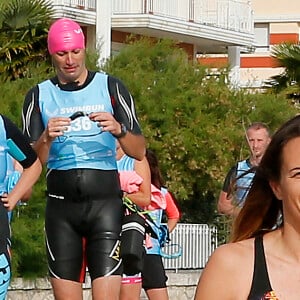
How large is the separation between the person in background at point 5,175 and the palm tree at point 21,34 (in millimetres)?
15304

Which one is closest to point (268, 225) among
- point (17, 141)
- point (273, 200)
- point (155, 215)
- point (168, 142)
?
point (273, 200)

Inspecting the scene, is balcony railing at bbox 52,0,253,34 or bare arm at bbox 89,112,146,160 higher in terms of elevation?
balcony railing at bbox 52,0,253,34

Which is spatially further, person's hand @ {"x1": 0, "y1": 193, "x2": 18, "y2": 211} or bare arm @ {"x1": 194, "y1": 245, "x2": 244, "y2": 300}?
person's hand @ {"x1": 0, "y1": 193, "x2": 18, "y2": 211}

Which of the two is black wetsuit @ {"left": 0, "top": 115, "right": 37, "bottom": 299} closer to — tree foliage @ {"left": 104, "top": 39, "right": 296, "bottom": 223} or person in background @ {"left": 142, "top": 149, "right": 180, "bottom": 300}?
person in background @ {"left": 142, "top": 149, "right": 180, "bottom": 300}

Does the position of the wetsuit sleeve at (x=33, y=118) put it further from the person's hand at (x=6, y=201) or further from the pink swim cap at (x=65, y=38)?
the person's hand at (x=6, y=201)

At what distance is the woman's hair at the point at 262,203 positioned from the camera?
12.1ft

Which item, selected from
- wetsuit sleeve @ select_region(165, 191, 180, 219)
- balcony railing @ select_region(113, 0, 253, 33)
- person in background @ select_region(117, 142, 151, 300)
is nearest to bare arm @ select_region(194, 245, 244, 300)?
person in background @ select_region(117, 142, 151, 300)

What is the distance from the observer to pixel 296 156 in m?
3.58

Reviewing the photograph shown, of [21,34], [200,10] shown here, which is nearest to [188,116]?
[21,34]

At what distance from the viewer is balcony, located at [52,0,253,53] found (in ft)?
97.5

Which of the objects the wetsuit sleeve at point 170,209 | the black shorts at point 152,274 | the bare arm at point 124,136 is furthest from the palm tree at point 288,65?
the bare arm at point 124,136

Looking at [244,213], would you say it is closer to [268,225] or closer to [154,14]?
[268,225]

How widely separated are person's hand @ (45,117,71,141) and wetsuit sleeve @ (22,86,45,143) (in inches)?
18.4

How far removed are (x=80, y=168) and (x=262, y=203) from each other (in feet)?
13.1
